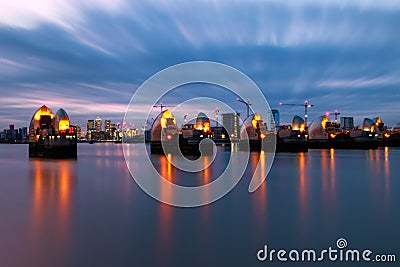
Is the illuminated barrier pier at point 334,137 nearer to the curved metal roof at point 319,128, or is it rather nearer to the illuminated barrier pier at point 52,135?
the curved metal roof at point 319,128

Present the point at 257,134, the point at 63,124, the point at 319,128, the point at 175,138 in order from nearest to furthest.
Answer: the point at 63,124
the point at 175,138
the point at 257,134
the point at 319,128

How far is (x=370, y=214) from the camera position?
1140 centimetres

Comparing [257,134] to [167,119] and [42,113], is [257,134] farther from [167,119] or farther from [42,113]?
[42,113]

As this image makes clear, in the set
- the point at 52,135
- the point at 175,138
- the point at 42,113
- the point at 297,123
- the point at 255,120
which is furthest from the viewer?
the point at 297,123

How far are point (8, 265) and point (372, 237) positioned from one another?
25.4 ft

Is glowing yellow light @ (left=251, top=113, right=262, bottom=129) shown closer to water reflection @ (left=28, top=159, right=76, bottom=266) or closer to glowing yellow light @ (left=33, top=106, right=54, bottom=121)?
glowing yellow light @ (left=33, top=106, right=54, bottom=121)

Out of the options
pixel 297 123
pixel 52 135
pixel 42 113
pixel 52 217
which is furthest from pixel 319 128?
pixel 52 217

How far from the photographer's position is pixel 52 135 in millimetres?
47094

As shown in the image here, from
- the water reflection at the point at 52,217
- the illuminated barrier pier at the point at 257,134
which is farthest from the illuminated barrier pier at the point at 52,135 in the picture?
the illuminated barrier pier at the point at 257,134

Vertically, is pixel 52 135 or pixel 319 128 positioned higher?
pixel 319 128

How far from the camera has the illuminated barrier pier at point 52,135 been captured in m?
47.0

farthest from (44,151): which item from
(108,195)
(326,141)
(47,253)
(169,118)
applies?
(326,141)

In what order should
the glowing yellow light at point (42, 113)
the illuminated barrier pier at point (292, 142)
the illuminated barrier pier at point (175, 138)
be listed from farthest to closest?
the illuminated barrier pier at point (292, 142), the illuminated barrier pier at point (175, 138), the glowing yellow light at point (42, 113)

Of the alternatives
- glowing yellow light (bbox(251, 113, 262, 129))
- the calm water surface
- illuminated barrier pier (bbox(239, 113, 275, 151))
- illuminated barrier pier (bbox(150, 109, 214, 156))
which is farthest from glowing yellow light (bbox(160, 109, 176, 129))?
the calm water surface
